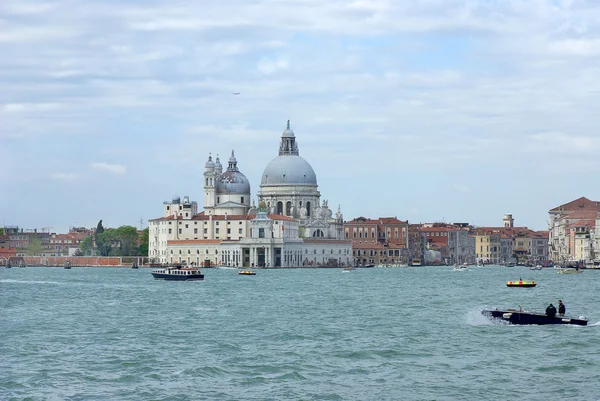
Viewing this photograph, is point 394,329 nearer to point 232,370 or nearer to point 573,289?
point 232,370

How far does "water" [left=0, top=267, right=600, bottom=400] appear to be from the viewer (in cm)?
2323

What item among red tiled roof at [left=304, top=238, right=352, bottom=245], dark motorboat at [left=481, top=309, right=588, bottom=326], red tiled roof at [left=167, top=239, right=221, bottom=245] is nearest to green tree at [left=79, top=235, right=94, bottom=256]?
red tiled roof at [left=167, top=239, right=221, bottom=245]

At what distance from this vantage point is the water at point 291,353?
76.2 feet

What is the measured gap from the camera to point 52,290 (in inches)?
2436

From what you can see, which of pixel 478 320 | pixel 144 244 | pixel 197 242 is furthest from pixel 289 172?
pixel 478 320

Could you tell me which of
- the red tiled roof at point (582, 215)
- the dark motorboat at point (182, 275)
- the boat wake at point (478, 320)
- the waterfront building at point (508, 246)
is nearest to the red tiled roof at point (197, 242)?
the red tiled roof at point (582, 215)

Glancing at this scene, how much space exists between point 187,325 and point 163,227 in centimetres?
9022

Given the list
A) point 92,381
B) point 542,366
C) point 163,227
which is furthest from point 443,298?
point 163,227

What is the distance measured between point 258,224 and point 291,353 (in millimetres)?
91564

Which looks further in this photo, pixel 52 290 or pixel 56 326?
pixel 52 290

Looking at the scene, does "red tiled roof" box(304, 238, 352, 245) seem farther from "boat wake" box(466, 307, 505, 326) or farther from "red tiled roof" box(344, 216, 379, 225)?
"boat wake" box(466, 307, 505, 326)

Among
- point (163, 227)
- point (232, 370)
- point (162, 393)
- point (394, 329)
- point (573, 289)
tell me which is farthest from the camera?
point (163, 227)

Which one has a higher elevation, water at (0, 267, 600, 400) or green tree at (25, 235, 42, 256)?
green tree at (25, 235, 42, 256)

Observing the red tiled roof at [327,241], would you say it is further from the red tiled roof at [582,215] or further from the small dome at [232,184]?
the red tiled roof at [582,215]
